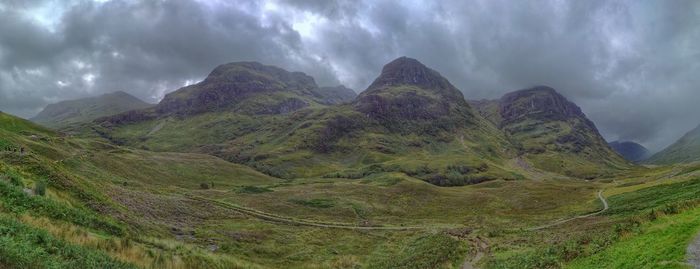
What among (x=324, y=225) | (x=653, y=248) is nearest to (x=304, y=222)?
(x=324, y=225)

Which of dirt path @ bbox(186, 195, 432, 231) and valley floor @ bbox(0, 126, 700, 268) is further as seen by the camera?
dirt path @ bbox(186, 195, 432, 231)

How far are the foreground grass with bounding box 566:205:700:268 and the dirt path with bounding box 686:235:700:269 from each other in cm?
21

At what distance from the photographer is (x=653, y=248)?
1817 cm

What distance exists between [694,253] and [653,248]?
2682mm

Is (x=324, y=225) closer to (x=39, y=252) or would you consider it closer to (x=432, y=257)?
(x=432, y=257)

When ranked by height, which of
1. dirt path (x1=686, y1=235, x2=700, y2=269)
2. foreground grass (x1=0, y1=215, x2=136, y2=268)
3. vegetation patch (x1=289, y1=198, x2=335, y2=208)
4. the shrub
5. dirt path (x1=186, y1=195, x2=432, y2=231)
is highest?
the shrub

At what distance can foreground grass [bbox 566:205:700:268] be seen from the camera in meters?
16.5

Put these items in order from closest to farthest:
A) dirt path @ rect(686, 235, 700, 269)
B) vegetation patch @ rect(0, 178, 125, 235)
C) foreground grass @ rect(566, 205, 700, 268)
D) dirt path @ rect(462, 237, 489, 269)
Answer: dirt path @ rect(686, 235, 700, 269), foreground grass @ rect(566, 205, 700, 268), vegetation patch @ rect(0, 178, 125, 235), dirt path @ rect(462, 237, 489, 269)

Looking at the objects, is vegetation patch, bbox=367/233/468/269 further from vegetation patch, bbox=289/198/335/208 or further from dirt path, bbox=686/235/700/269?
vegetation patch, bbox=289/198/335/208

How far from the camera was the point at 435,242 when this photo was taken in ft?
166

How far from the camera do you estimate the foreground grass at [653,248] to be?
1652cm

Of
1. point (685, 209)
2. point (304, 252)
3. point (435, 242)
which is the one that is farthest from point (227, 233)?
point (685, 209)

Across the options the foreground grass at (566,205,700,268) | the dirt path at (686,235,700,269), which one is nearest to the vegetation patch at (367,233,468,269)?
the foreground grass at (566,205,700,268)

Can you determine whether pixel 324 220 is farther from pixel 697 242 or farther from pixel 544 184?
pixel 544 184
